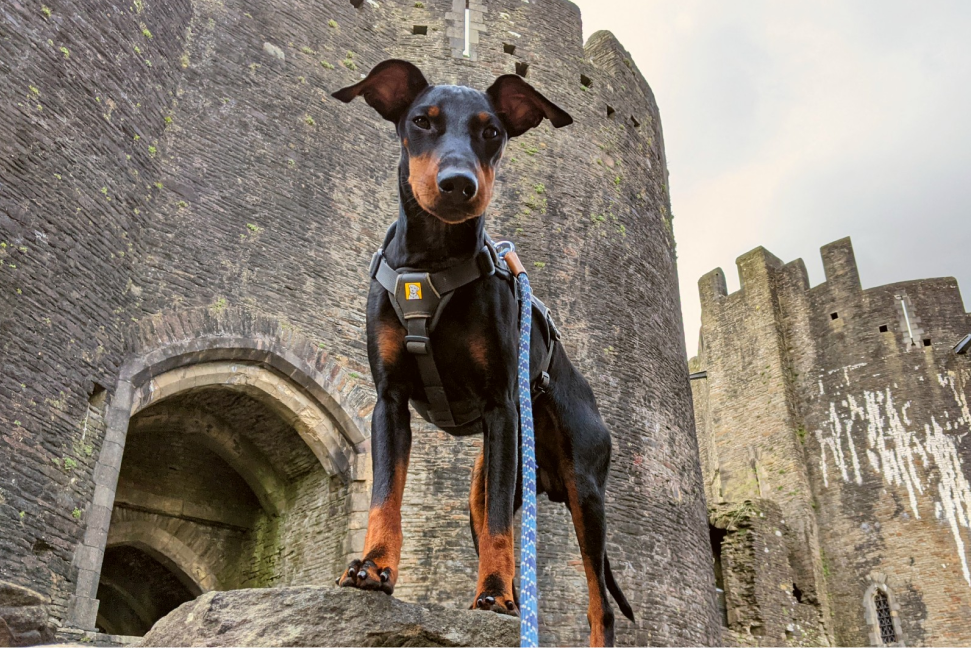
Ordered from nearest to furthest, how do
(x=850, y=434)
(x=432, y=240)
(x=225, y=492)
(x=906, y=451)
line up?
(x=432, y=240), (x=225, y=492), (x=906, y=451), (x=850, y=434)

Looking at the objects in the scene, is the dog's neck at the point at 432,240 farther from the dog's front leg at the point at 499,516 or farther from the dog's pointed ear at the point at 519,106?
the dog's front leg at the point at 499,516

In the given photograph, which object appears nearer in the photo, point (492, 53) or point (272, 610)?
point (272, 610)

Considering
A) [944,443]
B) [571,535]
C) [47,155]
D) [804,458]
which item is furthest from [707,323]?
[47,155]

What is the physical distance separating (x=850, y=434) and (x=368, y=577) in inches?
884

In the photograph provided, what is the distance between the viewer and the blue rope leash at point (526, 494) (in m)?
2.20

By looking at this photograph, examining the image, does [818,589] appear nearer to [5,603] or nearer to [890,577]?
[890,577]

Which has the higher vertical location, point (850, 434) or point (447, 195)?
point (850, 434)

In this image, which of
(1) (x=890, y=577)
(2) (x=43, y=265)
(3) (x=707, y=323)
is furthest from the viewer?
(3) (x=707, y=323)

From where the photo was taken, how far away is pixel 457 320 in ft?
9.39

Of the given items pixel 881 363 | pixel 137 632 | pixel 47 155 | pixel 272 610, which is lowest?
pixel 272 610

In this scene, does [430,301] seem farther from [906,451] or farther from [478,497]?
[906,451]

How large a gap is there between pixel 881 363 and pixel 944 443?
257 centimetres

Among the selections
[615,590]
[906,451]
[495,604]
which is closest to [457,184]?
[495,604]

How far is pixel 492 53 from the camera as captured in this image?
12359 mm
